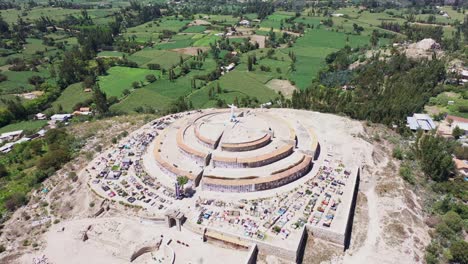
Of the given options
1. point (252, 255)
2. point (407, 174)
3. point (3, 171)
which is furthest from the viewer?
point (3, 171)

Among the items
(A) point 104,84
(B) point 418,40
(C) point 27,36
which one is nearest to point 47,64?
(A) point 104,84

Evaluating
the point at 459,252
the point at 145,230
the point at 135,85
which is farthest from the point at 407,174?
the point at 135,85

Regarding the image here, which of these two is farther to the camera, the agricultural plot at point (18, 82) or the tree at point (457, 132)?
the agricultural plot at point (18, 82)

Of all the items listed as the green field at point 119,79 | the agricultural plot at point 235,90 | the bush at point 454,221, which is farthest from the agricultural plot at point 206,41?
the bush at point 454,221

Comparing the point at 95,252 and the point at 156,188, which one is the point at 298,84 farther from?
the point at 95,252

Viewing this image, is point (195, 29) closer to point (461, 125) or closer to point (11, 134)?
point (11, 134)

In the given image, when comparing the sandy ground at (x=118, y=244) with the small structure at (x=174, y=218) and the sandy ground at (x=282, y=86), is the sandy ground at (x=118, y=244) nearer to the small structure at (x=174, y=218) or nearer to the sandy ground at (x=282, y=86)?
the small structure at (x=174, y=218)

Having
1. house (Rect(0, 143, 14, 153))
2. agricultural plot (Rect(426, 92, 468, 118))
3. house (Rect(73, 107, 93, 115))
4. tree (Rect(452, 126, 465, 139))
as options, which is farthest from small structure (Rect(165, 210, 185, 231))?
agricultural plot (Rect(426, 92, 468, 118))
